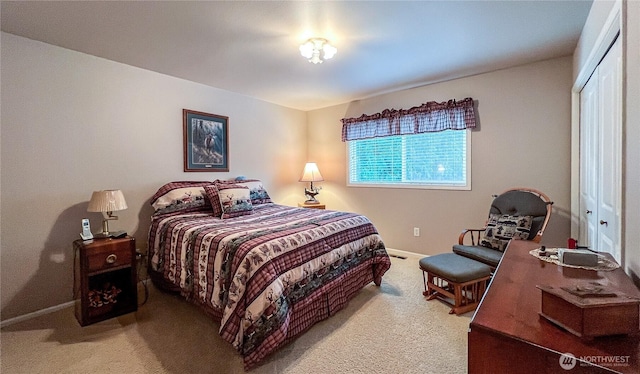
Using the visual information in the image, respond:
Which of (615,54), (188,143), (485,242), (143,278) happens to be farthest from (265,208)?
(615,54)

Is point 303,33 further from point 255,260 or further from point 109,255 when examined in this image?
point 109,255

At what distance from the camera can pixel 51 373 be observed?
1710 mm

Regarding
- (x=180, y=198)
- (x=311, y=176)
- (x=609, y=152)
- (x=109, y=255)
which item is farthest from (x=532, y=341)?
(x=311, y=176)

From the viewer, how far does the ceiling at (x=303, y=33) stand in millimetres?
1939

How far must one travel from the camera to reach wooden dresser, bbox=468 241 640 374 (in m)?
0.68

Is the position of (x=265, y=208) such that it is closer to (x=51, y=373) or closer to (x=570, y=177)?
(x=51, y=373)

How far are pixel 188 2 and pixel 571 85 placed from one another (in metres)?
3.49

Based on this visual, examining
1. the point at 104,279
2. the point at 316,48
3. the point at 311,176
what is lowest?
the point at 104,279

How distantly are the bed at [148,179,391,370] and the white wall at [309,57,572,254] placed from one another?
1270 millimetres

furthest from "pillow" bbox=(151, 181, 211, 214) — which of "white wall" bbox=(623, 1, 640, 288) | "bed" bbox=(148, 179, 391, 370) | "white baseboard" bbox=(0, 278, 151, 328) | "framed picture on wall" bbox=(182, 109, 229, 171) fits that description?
"white wall" bbox=(623, 1, 640, 288)

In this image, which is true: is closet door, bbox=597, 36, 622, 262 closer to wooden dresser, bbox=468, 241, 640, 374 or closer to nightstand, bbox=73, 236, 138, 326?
wooden dresser, bbox=468, 241, 640, 374

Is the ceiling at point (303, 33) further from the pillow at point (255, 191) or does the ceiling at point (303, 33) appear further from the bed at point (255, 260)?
the bed at point (255, 260)

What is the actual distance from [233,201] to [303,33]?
5.94 feet

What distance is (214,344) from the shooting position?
1968mm
